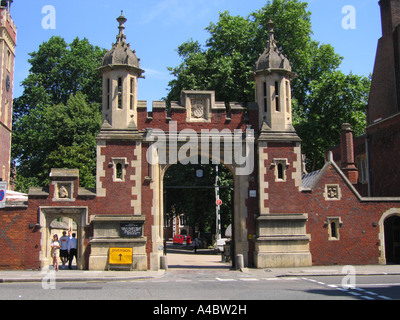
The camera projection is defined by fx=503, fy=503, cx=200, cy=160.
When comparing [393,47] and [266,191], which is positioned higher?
[393,47]

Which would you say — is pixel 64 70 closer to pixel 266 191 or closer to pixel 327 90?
pixel 327 90

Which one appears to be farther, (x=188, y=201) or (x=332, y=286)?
(x=188, y=201)

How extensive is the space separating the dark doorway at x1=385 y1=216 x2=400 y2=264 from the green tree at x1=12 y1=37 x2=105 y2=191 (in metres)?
22.5

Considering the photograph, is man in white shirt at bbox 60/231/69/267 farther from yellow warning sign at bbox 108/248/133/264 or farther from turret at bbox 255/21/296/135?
turret at bbox 255/21/296/135

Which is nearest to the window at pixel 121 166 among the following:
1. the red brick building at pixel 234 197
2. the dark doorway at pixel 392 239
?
the red brick building at pixel 234 197

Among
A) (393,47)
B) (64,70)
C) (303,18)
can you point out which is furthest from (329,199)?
(64,70)

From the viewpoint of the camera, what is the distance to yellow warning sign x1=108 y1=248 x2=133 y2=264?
2025cm

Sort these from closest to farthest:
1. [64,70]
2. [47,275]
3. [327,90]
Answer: [47,275]
[327,90]
[64,70]

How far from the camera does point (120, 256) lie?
66.6 ft

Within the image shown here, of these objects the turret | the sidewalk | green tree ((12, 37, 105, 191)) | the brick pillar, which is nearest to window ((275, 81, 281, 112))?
the turret

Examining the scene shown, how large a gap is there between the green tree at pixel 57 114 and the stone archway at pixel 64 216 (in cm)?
1708
